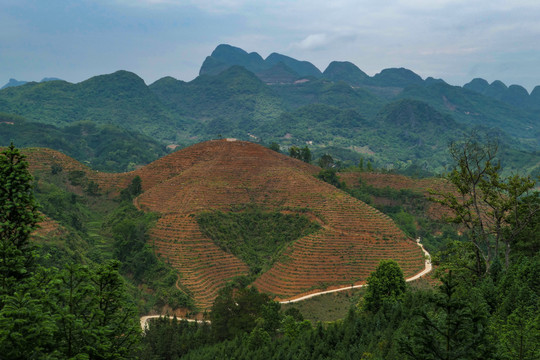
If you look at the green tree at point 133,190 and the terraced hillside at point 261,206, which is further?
the green tree at point 133,190

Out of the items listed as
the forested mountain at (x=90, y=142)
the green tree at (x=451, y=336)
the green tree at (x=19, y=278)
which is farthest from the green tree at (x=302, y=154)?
the green tree at (x=451, y=336)

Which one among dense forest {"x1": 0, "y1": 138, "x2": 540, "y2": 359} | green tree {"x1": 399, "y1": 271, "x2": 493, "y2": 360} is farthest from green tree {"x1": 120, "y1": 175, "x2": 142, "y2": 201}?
green tree {"x1": 399, "y1": 271, "x2": 493, "y2": 360}

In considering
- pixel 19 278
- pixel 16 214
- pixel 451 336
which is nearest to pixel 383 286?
pixel 451 336

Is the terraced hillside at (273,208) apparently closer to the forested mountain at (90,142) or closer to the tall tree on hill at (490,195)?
the tall tree on hill at (490,195)

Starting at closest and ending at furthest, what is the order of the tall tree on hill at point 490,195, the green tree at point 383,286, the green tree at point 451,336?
the green tree at point 451,336, the tall tree on hill at point 490,195, the green tree at point 383,286

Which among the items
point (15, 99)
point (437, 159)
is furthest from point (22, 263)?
point (15, 99)

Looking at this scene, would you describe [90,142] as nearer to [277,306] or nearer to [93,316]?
[277,306]
